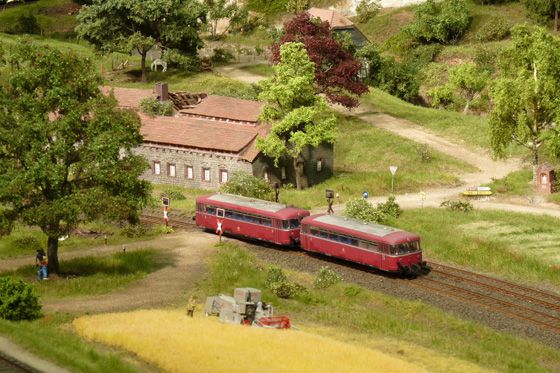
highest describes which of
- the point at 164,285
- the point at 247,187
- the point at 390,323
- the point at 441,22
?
the point at 441,22

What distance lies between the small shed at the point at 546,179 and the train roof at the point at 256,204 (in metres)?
20.4

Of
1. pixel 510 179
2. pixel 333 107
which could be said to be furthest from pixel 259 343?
pixel 333 107

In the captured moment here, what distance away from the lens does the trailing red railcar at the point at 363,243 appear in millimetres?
50794

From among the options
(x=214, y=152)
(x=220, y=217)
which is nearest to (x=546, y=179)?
(x=214, y=152)

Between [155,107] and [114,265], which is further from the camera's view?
[155,107]

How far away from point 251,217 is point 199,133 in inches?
661

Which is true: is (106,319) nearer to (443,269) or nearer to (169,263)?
(169,263)

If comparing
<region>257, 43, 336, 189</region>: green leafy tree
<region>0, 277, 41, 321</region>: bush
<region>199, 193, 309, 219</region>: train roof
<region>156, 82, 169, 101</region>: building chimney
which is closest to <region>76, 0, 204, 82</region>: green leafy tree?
<region>156, 82, 169, 101</region>: building chimney

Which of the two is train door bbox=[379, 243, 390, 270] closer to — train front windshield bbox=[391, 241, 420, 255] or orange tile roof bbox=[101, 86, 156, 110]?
train front windshield bbox=[391, 241, 420, 255]

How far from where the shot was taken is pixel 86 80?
46938mm

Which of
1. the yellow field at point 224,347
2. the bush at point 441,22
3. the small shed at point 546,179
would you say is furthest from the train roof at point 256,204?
the bush at point 441,22

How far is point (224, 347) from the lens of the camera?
36.1 meters

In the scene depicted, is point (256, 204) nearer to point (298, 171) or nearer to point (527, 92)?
point (298, 171)

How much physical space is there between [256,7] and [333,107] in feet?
149
